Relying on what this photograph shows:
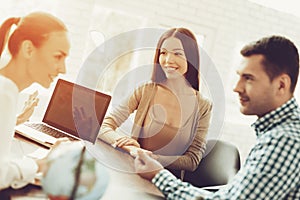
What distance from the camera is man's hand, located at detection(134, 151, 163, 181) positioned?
108cm

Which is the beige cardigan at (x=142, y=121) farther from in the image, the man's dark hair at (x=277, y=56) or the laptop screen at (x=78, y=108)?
the man's dark hair at (x=277, y=56)

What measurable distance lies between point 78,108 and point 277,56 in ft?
2.03

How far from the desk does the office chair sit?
34 centimetres

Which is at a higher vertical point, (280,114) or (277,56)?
(277,56)

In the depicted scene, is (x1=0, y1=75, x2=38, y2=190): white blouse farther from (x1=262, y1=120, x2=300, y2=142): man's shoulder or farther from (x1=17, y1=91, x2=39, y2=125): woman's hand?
(x1=262, y1=120, x2=300, y2=142): man's shoulder

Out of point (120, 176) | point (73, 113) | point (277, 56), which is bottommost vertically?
point (120, 176)

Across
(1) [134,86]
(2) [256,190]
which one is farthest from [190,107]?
(2) [256,190]

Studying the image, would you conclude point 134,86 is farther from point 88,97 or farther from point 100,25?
point 100,25

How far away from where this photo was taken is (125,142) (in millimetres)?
1252

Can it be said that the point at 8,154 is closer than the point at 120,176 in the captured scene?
Yes

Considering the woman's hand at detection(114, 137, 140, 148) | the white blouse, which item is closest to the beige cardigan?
the woman's hand at detection(114, 137, 140, 148)

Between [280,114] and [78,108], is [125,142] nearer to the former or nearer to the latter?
[78,108]

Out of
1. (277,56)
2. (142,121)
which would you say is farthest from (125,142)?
(277,56)

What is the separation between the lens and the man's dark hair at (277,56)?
3.30 ft
